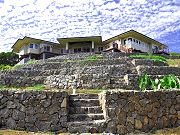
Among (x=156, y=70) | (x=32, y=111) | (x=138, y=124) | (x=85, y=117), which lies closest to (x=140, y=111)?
(x=138, y=124)

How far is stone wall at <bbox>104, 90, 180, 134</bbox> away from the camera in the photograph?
1427 centimetres

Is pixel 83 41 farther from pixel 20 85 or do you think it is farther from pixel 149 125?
pixel 149 125

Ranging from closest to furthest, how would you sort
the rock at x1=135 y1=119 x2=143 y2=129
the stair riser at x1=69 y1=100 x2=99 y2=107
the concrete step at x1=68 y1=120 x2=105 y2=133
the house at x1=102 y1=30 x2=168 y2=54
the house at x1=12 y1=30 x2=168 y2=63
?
the concrete step at x1=68 y1=120 x2=105 y2=133
the rock at x1=135 y1=119 x2=143 y2=129
the stair riser at x1=69 y1=100 x2=99 y2=107
the house at x1=102 y1=30 x2=168 y2=54
the house at x1=12 y1=30 x2=168 y2=63

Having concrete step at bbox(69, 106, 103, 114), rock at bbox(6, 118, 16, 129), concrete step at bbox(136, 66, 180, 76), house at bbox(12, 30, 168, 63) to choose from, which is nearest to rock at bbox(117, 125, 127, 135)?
concrete step at bbox(69, 106, 103, 114)

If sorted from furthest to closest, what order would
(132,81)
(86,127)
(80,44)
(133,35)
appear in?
(80,44), (133,35), (132,81), (86,127)

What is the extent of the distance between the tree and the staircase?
5094cm

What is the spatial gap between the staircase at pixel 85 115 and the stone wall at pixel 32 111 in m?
0.48

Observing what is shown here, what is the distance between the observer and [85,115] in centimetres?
1488

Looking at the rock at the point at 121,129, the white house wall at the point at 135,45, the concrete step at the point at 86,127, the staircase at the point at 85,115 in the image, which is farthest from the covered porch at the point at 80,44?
the concrete step at the point at 86,127

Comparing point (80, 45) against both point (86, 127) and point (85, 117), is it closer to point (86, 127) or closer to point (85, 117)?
point (85, 117)

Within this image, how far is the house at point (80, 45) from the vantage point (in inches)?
2486

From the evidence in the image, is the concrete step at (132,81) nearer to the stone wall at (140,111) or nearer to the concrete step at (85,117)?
the stone wall at (140,111)

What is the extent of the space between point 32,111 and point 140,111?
430 centimetres

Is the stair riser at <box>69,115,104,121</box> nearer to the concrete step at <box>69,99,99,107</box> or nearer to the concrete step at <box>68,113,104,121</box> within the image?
the concrete step at <box>68,113,104,121</box>
